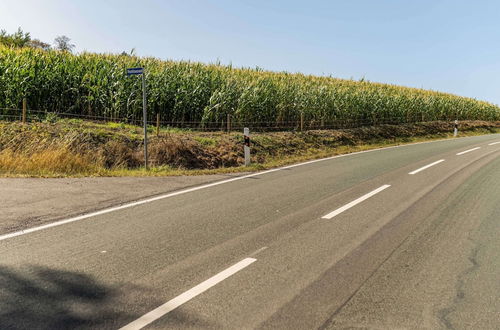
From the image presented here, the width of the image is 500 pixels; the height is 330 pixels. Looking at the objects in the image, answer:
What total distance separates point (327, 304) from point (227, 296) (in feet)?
2.79

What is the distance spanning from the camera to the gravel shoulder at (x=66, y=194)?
594cm

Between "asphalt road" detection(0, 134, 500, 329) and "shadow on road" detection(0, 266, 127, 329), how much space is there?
0.05ft

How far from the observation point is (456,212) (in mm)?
6551

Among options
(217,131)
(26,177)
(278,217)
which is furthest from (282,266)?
(217,131)

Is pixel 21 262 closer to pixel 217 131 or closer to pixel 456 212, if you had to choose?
pixel 456 212

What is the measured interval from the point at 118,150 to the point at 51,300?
942cm

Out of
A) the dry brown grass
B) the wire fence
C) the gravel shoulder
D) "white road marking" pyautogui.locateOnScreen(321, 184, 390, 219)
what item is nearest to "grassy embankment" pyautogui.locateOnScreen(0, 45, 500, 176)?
the dry brown grass

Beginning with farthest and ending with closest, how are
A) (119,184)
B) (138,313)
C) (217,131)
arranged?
(217,131)
(119,184)
(138,313)

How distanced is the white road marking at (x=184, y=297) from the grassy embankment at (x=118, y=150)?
6.76 metres

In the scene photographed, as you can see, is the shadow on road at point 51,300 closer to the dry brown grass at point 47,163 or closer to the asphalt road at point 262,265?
the asphalt road at point 262,265

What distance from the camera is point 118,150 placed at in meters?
12.3

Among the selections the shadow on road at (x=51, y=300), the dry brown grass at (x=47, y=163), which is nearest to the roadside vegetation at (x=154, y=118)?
the dry brown grass at (x=47, y=163)

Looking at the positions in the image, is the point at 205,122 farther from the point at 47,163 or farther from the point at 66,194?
the point at 66,194

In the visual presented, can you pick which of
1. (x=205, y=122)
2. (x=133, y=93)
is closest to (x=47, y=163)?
(x=133, y=93)
